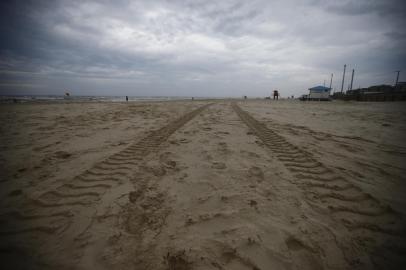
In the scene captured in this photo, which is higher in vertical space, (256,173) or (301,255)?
(256,173)

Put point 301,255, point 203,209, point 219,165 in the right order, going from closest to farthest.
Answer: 1. point 301,255
2. point 203,209
3. point 219,165

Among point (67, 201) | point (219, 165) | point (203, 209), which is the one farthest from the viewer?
point (219, 165)

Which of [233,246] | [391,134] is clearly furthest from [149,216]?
[391,134]

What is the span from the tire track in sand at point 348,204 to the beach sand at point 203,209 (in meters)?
0.01

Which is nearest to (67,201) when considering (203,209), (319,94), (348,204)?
(203,209)

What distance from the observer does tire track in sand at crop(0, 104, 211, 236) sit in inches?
72.6

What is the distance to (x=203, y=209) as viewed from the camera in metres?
2.05

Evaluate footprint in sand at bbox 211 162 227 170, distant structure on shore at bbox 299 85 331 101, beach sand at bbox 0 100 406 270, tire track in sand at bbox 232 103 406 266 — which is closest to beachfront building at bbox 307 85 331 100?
distant structure on shore at bbox 299 85 331 101

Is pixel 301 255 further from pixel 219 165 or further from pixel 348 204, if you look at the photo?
pixel 219 165

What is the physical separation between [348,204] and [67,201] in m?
3.61

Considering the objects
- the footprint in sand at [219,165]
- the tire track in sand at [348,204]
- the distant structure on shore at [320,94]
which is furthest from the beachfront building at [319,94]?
the footprint in sand at [219,165]

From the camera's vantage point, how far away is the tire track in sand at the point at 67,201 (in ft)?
6.05

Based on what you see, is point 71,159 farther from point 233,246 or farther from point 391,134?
point 391,134

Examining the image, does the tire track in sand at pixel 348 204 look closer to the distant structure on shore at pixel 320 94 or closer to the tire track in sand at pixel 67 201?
the tire track in sand at pixel 67 201
